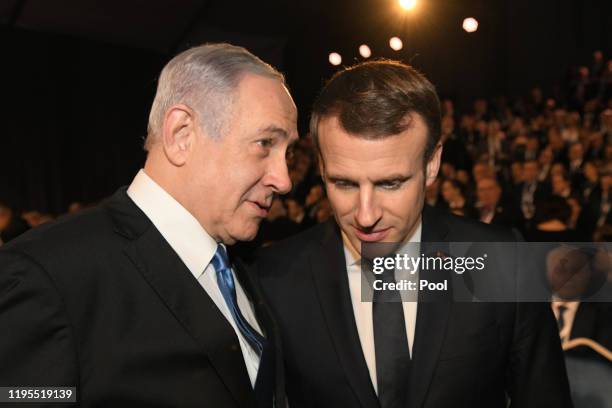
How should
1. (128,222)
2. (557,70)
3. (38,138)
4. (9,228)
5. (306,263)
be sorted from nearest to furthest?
1. (128,222)
2. (306,263)
3. (9,228)
4. (38,138)
5. (557,70)

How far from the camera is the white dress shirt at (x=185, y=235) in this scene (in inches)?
69.3

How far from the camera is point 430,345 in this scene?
6.57 ft

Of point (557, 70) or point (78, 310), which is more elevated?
point (557, 70)

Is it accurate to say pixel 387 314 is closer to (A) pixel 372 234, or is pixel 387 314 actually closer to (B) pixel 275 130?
(A) pixel 372 234

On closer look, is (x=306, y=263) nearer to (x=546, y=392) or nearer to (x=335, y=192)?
(x=335, y=192)

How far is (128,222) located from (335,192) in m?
0.64

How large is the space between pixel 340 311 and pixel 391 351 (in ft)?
0.67

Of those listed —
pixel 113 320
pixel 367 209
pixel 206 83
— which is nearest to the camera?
pixel 113 320

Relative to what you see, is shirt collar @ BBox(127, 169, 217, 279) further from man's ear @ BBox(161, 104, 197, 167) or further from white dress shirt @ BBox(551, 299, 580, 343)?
white dress shirt @ BBox(551, 299, 580, 343)

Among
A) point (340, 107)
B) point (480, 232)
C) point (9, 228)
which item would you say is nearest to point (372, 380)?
point (480, 232)

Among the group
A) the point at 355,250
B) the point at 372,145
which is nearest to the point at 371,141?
the point at 372,145

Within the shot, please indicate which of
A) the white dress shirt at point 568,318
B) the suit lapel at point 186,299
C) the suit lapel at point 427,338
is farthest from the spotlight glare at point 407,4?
the suit lapel at point 186,299

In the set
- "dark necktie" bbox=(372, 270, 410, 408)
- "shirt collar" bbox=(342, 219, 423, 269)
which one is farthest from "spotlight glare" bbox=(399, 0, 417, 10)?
"dark necktie" bbox=(372, 270, 410, 408)

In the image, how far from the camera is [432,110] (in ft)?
6.91
